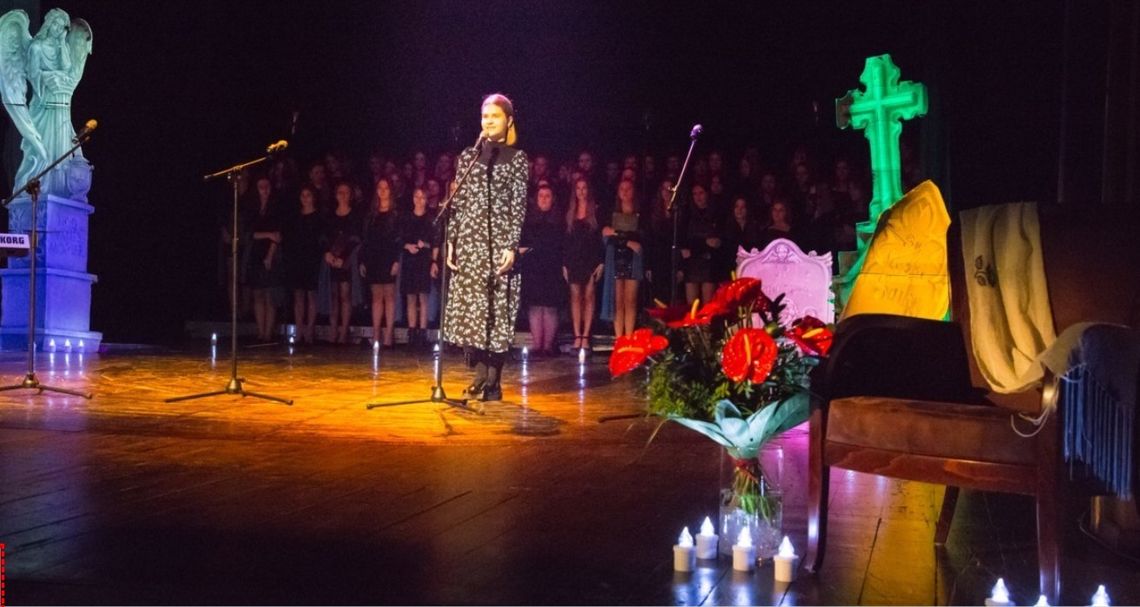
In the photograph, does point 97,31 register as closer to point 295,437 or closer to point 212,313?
point 212,313

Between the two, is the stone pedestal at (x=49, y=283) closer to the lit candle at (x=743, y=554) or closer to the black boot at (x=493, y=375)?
the black boot at (x=493, y=375)

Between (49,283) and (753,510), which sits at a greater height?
(49,283)

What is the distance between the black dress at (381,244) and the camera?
36.0ft

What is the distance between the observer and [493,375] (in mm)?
6703

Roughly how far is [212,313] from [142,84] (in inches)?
108

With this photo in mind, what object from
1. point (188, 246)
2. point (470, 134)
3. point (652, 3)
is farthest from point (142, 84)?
point (652, 3)

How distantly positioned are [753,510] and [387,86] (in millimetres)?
11301

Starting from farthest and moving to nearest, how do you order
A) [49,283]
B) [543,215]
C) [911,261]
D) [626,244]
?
[49,283]
[543,215]
[626,244]
[911,261]

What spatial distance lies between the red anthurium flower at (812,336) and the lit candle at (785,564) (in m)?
0.54

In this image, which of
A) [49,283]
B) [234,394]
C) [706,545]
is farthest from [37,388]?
[706,545]

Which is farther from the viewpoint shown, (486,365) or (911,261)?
(486,365)

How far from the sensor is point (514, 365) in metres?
9.54

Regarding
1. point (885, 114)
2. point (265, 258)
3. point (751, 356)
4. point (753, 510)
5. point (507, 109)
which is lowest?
point (753, 510)

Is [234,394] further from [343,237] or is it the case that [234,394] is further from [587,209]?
[343,237]
